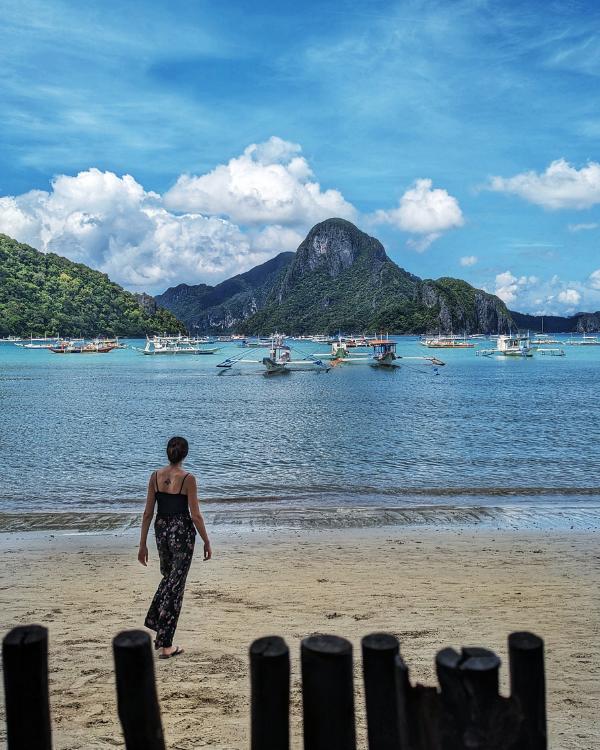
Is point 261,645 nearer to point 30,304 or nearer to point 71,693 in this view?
point 71,693

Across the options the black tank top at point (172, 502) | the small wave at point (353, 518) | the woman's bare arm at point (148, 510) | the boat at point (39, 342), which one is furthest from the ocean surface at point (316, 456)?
the boat at point (39, 342)

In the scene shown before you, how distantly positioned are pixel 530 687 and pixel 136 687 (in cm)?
111

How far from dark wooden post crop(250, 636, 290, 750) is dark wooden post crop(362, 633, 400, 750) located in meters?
0.23

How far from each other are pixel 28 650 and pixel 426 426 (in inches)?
1312

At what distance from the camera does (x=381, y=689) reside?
212 cm

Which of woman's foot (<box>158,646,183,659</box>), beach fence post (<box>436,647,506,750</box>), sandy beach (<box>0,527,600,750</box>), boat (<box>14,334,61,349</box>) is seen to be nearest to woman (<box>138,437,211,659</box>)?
woman's foot (<box>158,646,183,659</box>)

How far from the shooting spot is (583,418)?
37.6 m

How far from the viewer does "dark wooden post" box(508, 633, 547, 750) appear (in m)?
2.03

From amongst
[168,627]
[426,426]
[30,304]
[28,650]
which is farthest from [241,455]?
[30,304]

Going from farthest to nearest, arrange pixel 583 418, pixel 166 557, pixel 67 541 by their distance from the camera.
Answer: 1. pixel 583 418
2. pixel 67 541
3. pixel 166 557

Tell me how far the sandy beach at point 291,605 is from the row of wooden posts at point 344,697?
11.6 feet

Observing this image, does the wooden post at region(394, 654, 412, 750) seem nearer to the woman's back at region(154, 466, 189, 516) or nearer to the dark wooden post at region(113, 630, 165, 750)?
the dark wooden post at region(113, 630, 165, 750)

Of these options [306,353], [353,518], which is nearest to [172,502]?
[353,518]

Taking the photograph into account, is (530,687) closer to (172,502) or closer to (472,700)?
(472,700)
